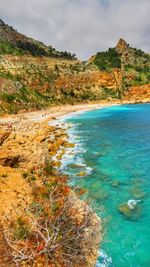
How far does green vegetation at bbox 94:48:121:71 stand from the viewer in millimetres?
164325

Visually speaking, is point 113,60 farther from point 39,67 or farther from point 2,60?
point 2,60

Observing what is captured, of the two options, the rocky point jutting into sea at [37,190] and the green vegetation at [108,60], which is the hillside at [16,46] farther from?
the green vegetation at [108,60]

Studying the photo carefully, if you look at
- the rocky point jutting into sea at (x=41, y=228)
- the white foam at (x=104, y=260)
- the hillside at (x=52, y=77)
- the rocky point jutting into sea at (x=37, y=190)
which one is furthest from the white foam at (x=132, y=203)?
the hillside at (x=52, y=77)

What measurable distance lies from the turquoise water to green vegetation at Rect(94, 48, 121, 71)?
127 meters

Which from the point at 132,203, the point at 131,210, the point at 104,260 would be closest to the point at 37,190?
the point at 131,210

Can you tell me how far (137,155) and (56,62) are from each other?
11279 centimetres

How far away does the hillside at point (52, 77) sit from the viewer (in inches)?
3814

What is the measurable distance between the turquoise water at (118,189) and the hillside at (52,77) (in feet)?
162

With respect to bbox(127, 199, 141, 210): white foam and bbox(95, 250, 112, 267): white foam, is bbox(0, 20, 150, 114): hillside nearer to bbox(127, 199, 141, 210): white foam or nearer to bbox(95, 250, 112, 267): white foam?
bbox(127, 199, 141, 210): white foam

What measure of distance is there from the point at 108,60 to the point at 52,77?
64285 mm

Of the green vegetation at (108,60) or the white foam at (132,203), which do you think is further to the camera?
the green vegetation at (108,60)

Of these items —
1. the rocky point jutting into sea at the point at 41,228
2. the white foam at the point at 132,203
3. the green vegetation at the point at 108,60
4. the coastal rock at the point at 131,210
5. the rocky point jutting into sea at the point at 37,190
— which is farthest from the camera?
the green vegetation at the point at 108,60

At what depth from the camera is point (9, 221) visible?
43.0 feet

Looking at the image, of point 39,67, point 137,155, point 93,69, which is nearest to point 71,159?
point 137,155
